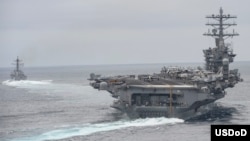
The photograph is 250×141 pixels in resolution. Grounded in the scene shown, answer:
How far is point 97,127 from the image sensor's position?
38938mm

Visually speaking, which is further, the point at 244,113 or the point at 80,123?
the point at 244,113

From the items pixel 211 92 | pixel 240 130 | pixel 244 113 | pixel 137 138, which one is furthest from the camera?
pixel 244 113

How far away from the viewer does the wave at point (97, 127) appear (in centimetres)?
3438

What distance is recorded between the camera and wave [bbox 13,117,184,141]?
3438cm

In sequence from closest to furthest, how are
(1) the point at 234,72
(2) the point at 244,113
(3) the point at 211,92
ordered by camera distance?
(3) the point at 211,92 < (2) the point at 244,113 < (1) the point at 234,72

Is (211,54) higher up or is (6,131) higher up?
(211,54)

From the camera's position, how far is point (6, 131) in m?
39.2

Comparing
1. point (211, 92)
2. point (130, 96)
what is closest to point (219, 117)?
point (211, 92)

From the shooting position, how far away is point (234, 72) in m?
56.9

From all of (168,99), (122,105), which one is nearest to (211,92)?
(168,99)

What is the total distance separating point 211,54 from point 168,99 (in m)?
19.3

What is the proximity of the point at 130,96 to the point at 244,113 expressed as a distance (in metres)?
13.8

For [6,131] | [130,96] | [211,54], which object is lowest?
[6,131]

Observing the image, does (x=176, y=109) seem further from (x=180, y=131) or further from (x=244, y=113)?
(x=244, y=113)
